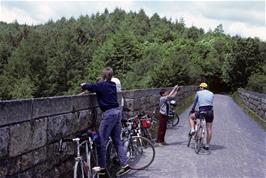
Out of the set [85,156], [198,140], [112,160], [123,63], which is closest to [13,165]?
[85,156]

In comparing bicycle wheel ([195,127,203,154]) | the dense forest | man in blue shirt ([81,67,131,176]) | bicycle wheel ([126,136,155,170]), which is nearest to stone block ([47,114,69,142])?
man in blue shirt ([81,67,131,176])

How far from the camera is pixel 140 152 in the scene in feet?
33.3

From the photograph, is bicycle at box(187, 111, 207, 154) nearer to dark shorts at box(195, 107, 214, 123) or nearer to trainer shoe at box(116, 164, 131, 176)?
dark shorts at box(195, 107, 214, 123)

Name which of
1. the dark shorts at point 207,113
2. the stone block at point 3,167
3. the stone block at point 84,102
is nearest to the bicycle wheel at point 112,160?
the stone block at point 84,102

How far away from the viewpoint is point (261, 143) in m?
14.7

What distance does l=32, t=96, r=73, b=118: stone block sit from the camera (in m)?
5.86

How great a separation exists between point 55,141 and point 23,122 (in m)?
1.18

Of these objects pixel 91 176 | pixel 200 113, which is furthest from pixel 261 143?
pixel 91 176

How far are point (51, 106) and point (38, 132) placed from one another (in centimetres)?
52

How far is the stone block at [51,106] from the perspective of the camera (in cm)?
586

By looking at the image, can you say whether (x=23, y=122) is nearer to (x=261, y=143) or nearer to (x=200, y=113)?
(x=200, y=113)

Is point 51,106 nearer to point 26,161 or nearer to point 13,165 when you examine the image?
point 26,161

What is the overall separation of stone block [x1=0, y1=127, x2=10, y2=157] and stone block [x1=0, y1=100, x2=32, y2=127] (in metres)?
0.07

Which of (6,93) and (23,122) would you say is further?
(6,93)
